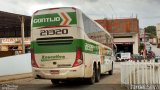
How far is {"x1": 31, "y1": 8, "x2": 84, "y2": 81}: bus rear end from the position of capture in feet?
53.9

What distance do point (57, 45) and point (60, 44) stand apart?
15cm

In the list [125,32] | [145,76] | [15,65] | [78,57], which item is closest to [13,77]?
[15,65]

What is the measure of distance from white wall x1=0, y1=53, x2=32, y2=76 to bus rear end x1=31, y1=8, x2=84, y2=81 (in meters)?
6.05

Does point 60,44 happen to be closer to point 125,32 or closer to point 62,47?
point 62,47

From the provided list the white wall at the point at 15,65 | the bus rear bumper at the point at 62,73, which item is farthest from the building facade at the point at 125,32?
the bus rear bumper at the point at 62,73

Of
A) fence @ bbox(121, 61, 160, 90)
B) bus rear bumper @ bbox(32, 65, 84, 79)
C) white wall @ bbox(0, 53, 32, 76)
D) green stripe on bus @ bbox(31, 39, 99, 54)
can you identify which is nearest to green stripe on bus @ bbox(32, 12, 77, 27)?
green stripe on bus @ bbox(31, 39, 99, 54)

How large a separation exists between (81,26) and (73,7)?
3.10 ft

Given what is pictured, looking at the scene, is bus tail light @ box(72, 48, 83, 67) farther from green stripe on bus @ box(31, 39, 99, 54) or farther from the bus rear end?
green stripe on bus @ box(31, 39, 99, 54)

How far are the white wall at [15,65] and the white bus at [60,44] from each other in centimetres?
607

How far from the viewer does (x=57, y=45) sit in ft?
54.9

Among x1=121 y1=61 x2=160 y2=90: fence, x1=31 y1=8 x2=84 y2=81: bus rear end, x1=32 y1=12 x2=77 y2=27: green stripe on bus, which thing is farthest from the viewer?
x1=32 y1=12 x2=77 y2=27: green stripe on bus

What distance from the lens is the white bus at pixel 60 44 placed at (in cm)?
1645

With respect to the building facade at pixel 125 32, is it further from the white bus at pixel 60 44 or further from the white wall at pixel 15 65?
the white bus at pixel 60 44

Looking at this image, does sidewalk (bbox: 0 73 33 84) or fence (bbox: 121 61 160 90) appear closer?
fence (bbox: 121 61 160 90)
